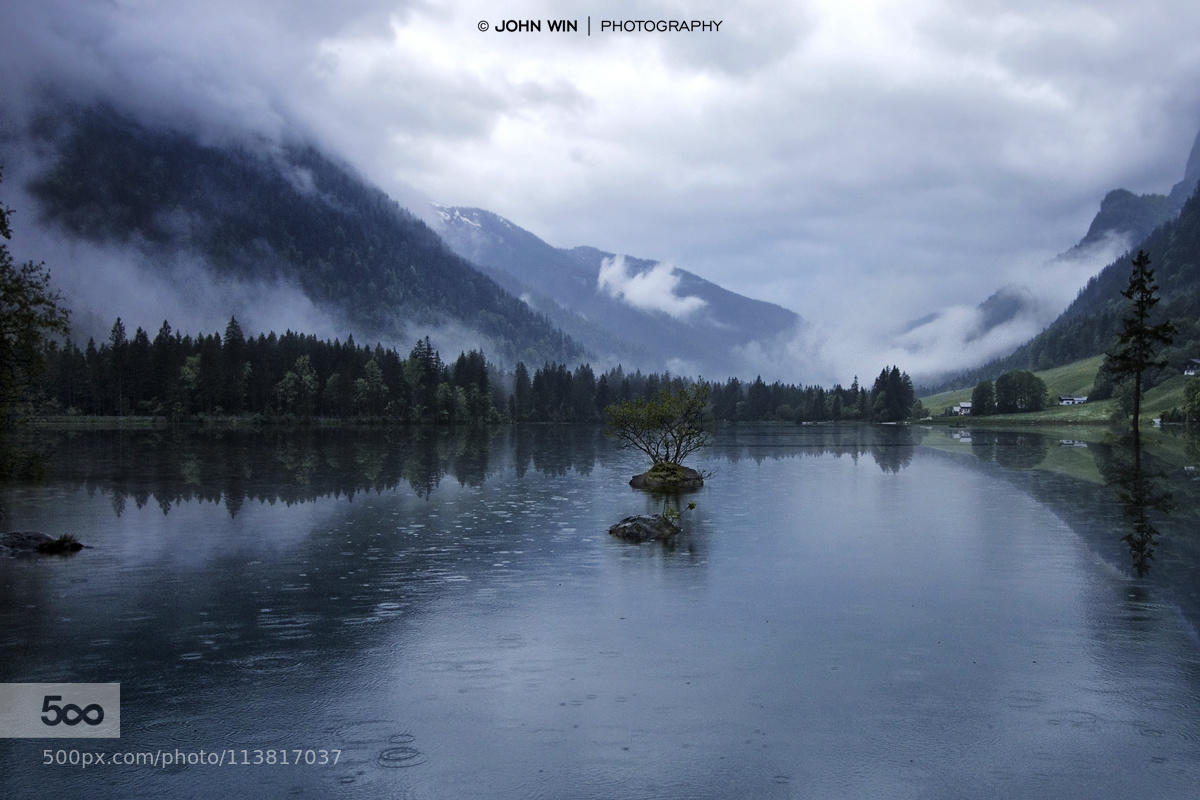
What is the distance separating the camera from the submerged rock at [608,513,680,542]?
143 ft

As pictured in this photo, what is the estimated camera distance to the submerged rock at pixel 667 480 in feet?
228

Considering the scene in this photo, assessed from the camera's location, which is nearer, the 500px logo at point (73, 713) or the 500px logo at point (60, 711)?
the 500px logo at point (60, 711)

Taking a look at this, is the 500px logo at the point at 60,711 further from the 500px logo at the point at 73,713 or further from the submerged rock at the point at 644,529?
the submerged rock at the point at 644,529

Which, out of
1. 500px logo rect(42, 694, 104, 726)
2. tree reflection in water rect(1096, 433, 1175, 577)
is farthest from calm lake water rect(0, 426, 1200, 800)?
500px logo rect(42, 694, 104, 726)

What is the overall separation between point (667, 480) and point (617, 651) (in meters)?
47.0

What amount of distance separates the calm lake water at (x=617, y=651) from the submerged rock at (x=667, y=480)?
53.5 feet

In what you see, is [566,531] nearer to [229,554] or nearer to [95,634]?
[229,554]

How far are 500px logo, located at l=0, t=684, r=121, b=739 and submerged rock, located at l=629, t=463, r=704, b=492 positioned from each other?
2055 inches

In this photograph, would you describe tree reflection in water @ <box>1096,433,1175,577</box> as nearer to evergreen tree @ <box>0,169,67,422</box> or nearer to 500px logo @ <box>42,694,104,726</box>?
500px logo @ <box>42,694,104,726</box>

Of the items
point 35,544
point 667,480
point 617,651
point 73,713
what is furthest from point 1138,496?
point 35,544

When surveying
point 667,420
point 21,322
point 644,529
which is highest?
point 21,322

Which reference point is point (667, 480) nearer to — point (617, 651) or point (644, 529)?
point (644, 529)

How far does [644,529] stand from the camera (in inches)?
1730

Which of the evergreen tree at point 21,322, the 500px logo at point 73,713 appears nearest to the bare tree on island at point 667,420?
the evergreen tree at point 21,322
